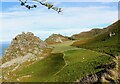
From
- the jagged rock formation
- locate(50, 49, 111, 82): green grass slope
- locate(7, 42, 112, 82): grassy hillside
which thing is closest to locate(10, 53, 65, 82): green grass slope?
locate(7, 42, 112, 82): grassy hillside

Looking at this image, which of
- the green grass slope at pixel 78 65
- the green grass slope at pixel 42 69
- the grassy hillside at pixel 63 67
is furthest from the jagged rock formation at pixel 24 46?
the green grass slope at pixel 78 65

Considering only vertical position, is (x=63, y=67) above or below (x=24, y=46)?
above

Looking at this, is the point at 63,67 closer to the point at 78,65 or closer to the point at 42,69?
the point at 78,65

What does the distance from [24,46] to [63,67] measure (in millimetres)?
24574

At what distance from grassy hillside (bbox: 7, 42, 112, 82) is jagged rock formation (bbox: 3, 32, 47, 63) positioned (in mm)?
5841

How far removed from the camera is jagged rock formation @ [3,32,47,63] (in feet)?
350

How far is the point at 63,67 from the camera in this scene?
284 feet

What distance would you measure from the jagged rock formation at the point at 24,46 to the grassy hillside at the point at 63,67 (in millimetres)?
5841

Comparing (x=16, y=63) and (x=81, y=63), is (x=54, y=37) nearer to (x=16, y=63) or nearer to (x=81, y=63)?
(x=16, y=63)

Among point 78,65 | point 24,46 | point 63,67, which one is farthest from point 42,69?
point 24,46

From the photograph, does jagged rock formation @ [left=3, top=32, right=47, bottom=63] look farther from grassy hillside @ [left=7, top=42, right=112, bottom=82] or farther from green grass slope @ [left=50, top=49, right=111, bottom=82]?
→ green grass slope @ [left=50, top=49, right=111, bottom=82]

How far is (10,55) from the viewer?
107375 millimetres

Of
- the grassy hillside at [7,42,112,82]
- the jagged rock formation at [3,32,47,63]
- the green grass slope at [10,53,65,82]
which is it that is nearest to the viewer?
the grassy hillside at [7,42,112,82]

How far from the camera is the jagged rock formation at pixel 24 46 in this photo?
350ft
